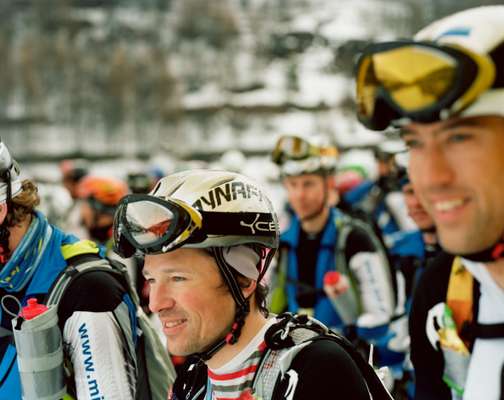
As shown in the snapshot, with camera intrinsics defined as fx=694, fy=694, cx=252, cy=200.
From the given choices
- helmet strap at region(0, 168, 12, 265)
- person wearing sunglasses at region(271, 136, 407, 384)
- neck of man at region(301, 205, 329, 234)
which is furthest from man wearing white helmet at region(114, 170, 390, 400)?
neck of man at region(301, 205, 329, 234)

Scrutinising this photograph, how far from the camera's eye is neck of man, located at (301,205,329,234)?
582 cm

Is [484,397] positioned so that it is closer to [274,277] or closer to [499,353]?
[499,353]

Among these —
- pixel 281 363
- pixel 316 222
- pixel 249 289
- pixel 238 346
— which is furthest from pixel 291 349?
pixel 316 222

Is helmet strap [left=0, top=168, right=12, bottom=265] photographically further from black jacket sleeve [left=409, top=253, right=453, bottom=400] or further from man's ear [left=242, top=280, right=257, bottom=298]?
black jacket sleeve [left=409, top=253, right=453, bottom=400]

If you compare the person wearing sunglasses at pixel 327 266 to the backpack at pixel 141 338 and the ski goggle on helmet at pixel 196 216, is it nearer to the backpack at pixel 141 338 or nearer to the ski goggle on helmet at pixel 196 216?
the backpack at pixel 141 338

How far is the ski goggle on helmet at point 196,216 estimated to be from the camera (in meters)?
2.53

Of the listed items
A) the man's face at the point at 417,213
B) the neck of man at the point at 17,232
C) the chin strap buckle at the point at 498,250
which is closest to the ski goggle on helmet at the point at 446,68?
the chin strap buckle at the point at 498,250

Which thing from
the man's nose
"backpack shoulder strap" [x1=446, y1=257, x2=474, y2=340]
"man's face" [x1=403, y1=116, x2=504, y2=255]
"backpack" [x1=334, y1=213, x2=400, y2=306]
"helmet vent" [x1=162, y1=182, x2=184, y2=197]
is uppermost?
"man's face" [x1=403, y1=116, x2=504, y2=255]

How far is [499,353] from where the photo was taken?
1.74 m

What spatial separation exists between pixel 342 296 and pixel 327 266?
1.41ft

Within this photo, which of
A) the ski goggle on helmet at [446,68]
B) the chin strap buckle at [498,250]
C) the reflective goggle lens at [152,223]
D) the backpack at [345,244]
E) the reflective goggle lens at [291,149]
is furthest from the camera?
the reflective goggle lens at [291,149]

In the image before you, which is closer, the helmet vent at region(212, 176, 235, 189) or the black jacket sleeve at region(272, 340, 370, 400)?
the black jacket sleeve at region(272, 340, 370, 400)

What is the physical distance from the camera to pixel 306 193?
6004mm

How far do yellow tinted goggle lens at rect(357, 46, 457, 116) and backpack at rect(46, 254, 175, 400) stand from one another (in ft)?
5.59
